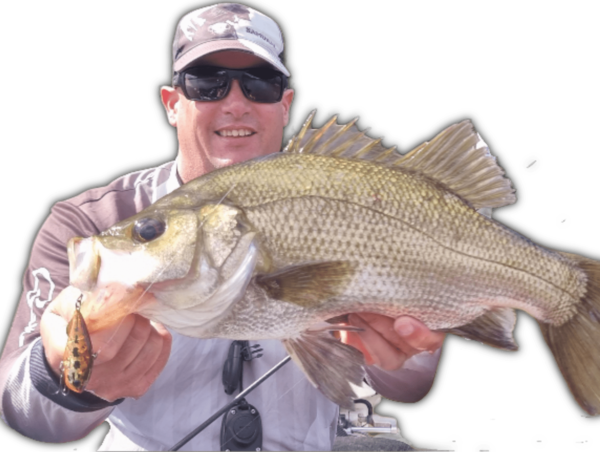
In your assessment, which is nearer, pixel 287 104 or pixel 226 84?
pixel 226 84

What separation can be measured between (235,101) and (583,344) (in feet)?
4.93

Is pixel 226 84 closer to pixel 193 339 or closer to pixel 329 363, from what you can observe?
pixel 193 339

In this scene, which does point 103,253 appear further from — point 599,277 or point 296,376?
point 599,277

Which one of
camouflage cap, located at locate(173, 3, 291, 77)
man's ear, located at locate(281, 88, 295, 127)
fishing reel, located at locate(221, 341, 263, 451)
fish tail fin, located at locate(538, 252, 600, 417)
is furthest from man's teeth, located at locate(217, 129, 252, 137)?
fish tail fin, located at locate(538, 252, 600, 417)

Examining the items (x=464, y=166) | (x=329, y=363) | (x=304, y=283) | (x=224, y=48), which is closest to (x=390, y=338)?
(x=329, y=363)

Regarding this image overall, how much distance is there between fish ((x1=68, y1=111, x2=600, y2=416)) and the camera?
145cm

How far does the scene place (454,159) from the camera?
1721 millimetres

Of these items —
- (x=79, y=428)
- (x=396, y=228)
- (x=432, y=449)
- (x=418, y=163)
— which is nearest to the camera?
(x=396, y=228)

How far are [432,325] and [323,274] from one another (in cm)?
40

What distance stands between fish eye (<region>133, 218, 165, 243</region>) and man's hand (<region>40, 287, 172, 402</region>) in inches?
5.8

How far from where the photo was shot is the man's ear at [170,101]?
261 cm

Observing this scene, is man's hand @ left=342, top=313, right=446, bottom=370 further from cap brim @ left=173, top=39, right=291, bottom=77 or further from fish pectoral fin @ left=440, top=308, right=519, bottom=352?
cap brim @ left=173, top=39, right=291, bottom=77

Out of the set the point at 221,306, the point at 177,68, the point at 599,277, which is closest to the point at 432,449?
the point at 599,277

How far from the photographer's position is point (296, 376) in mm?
2439
